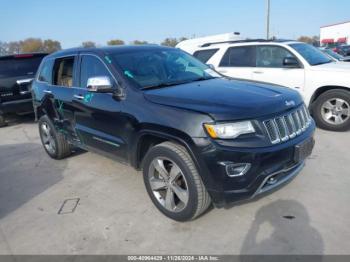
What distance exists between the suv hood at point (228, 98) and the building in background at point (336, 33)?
6629 centimetres

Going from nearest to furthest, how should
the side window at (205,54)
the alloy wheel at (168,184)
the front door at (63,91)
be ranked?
the alloy wheel at (168,184)
the front door at (63,91)
the side window at (205,54)

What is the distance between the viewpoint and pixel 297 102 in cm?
345

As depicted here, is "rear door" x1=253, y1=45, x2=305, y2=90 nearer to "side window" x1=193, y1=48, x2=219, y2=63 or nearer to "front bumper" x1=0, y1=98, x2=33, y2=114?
"side window" x1=193, y1=48, x2=219, y2=63

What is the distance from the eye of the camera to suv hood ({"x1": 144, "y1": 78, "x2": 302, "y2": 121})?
2.84 meters

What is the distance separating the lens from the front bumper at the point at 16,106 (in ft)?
26.0

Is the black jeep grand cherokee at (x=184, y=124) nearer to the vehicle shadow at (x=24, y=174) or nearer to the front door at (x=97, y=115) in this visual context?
the front door at (x=97, y=115)

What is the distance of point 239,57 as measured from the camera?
285 inches

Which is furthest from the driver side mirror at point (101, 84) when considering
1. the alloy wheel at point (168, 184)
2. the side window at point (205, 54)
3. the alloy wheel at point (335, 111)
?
the side window at point (205, 54)

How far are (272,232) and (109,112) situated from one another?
217cm

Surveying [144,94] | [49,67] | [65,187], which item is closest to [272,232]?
[144,94]

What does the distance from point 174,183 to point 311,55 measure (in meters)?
4.81

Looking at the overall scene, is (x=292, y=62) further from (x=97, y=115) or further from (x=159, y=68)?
(x=97, y=115)

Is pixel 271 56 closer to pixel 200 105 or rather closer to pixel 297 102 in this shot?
pixel 297 102

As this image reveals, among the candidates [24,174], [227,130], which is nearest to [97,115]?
[227,130]
